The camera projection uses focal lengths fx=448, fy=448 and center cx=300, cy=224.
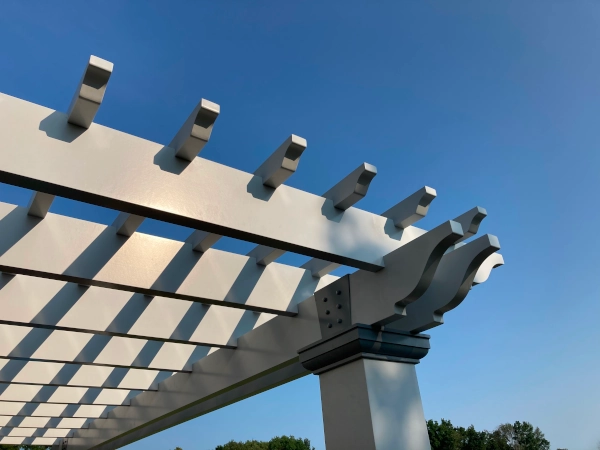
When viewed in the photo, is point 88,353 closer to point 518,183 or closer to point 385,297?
point 385,297

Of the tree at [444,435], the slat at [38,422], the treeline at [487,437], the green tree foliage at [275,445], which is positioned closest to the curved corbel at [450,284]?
the slat at [38,422]

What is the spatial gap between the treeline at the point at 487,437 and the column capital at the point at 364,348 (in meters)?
39.4

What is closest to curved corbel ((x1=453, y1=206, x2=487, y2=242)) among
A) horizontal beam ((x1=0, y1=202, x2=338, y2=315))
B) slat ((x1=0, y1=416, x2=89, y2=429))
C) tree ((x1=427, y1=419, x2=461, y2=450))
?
horizontal beam ((x1=0, y1=202, x2=338, y2=315))

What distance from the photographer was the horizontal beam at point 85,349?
3.98 metres

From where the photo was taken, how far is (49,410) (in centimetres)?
678

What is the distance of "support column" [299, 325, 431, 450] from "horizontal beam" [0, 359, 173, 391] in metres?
3.23

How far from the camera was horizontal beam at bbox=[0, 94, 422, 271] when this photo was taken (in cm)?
174

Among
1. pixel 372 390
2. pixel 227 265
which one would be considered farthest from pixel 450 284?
pixel 227 265

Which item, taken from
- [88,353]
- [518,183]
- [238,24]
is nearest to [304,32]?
[238,24]

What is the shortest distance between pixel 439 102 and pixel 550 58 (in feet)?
7.23

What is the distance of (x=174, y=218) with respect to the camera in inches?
78.5

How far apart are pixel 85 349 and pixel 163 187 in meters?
2.95

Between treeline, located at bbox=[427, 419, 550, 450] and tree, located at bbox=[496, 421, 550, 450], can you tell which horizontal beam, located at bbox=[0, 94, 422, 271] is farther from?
tree, located at bbox=[496, 421, 550, 450]

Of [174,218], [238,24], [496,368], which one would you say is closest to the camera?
[174,218]
